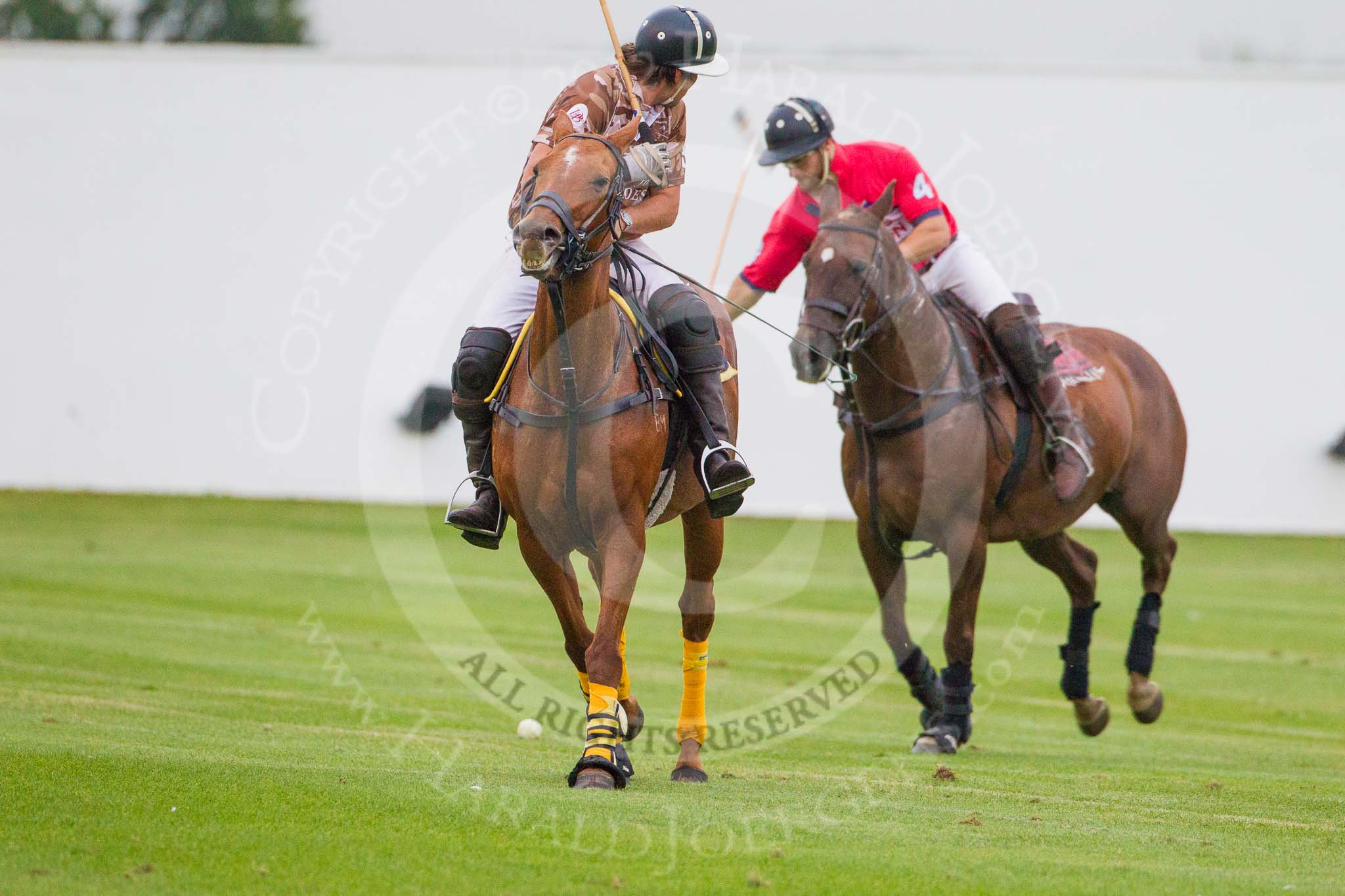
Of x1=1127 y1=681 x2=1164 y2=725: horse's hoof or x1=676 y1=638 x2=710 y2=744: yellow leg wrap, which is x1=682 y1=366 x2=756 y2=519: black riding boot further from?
x1=1127 y1=681 x2=1164 y2=725: horse's hoof

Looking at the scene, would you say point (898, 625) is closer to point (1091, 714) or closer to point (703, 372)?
point (1091, 714)

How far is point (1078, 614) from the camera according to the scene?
9328 mm

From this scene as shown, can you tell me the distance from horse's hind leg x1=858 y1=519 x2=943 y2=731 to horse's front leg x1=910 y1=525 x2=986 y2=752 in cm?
29

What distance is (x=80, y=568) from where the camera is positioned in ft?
49.9

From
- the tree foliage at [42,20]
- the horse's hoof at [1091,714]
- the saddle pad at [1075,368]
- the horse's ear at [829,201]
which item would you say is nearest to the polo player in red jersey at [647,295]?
the horse's ear at [829,201]

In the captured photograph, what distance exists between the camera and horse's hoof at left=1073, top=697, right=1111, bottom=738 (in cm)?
912

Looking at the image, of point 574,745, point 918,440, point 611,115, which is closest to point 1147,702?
point 918,440

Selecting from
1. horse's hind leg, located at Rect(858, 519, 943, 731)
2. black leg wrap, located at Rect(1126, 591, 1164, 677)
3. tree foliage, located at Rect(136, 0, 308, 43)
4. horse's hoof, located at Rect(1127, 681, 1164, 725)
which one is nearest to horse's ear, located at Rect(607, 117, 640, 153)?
horse's hind leg, located at Rect(858, 519, 943, 731)

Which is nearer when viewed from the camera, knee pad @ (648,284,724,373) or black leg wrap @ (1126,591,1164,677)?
knee pad @ (648,284,724,373)

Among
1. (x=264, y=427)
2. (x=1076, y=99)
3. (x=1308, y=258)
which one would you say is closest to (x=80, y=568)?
(x=264, y=427)

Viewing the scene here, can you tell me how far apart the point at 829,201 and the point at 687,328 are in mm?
1874

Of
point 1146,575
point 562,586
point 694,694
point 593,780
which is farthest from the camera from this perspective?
point 1146,575

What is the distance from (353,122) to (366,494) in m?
5.65

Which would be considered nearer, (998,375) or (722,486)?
(722,486)
